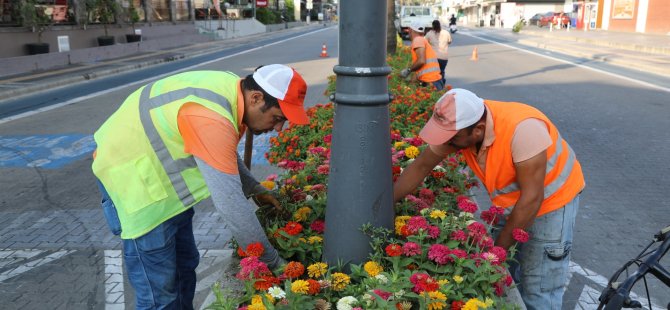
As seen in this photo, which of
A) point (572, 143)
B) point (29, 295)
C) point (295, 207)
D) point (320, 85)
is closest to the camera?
point (295, 207)

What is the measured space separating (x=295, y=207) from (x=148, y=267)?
0.78 meters

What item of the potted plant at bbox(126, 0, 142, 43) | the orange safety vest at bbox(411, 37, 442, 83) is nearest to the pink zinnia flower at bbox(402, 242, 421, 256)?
the orange safety vest at bbox(411, 37, 442, 83)

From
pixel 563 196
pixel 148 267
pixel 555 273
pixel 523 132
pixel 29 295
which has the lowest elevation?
pixel 29 295

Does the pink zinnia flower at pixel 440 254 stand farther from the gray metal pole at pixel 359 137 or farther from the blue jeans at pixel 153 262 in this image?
the blue jeans at pixel 153 262

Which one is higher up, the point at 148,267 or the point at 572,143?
the point at 148,267

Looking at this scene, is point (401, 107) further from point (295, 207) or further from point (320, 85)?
Answer: point (320, 85)

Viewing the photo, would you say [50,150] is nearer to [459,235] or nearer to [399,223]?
[399,223]

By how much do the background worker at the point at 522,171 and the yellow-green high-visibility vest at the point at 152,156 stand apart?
3.11 feet

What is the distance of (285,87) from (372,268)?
0.79 meters

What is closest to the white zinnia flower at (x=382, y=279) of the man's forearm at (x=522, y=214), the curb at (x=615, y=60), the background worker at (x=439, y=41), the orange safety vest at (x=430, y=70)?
the man's forearm at (x=522, y=214)

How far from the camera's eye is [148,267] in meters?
2.37

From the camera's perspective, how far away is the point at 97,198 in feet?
19.8

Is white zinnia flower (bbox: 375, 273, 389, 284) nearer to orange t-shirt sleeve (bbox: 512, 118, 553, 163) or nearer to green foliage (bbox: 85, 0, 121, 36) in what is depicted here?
orange t-shirt sleeve (bbox: 512, 118, 553, 163)

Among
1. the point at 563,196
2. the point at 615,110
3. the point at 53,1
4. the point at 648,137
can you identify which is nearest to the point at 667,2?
the point at 615,110
